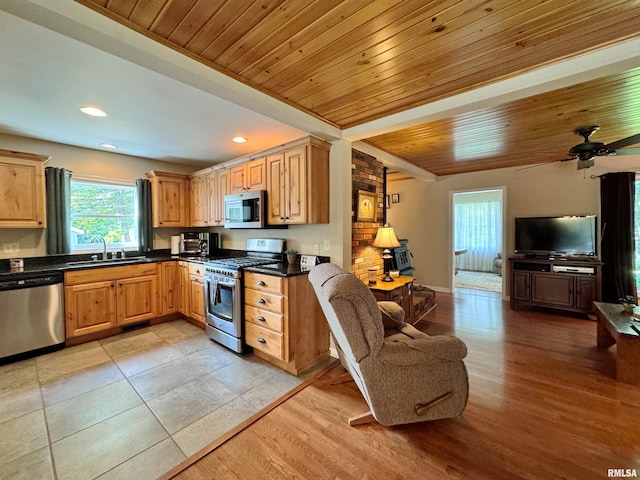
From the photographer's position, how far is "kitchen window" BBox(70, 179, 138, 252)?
3.76m

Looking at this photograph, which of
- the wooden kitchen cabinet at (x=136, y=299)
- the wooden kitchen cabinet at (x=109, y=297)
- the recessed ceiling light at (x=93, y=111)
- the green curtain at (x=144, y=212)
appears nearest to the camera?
the recessed ceiling light at (x=93, y=111)

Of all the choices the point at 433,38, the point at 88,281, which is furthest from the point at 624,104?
the point at 88,281

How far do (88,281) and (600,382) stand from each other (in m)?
5.36

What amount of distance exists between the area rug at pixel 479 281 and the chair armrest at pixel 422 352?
497 cm

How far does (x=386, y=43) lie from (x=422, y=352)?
1.93 metres

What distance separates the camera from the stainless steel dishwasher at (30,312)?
8.94 feet

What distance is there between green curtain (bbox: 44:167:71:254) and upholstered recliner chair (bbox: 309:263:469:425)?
3740 mm

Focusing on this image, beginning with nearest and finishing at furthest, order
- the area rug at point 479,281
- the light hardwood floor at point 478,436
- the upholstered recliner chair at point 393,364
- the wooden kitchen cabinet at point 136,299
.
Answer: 1. the light hardwood floor at point 478,436
2. the upholstered recliner chair at point 393,364
3. the wooden kitchen cabinet at point 136,299
4. the area rug at point 479,281

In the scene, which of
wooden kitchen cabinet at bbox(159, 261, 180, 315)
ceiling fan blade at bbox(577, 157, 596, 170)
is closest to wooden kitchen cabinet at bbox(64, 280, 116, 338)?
wooden kitchen cabinet at bbox(159, 261, 180, 315)

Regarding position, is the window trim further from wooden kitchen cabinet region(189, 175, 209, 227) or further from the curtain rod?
wooden kitchen cabinet region(189, 175, 209, 227)

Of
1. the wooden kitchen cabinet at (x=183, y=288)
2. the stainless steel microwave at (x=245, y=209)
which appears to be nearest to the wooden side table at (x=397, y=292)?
the stainless steel microwave at (x=245, y=209)

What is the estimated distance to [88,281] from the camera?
323cm

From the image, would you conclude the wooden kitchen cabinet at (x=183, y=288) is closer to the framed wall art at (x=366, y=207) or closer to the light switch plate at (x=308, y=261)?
the light switch plate at (x=308, y=261)

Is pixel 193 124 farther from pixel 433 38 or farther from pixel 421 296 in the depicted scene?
pixel 421 296
